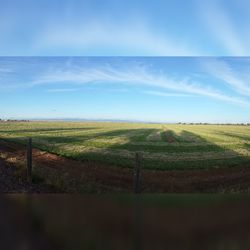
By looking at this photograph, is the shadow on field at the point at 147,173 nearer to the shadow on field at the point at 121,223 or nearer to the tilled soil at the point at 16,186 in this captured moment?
the tilled soil at the point at 16,186

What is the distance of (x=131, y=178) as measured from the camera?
22.0m

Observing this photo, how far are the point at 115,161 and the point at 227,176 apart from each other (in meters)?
8.78

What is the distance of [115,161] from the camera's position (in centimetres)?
2858

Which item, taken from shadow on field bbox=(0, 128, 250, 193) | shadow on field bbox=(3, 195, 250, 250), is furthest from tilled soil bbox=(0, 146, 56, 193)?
shadow on field bbox=(3, 195, 250, 250)

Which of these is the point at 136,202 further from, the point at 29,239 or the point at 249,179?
the point at 249,179

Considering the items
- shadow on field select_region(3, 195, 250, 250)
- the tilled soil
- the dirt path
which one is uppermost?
shadow on field select_region(3, 195, 250, 250)

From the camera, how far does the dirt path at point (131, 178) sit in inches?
745

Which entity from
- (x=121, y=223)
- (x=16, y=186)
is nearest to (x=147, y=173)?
(x=16, y=186)

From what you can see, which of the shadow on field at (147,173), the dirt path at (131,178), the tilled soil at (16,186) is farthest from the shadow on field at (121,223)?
the dirt path at (131,178)

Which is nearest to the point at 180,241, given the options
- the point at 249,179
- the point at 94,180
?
the point at 94,180

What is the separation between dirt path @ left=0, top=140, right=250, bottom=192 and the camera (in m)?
18.9

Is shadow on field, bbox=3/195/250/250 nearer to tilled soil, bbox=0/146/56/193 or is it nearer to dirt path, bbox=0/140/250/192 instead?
tilled soil, bbox=0/146/56/193

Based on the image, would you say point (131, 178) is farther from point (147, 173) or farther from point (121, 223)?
point (121, 223)

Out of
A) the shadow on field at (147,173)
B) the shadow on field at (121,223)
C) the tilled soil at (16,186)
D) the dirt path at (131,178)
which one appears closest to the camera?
the shadow on field at (121,223)
